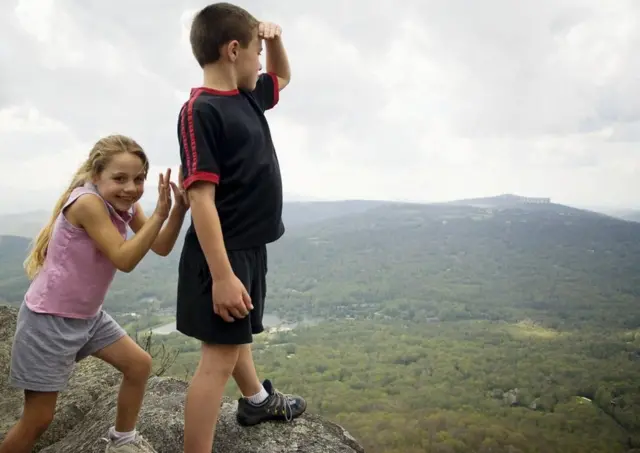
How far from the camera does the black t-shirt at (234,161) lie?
6.49ft

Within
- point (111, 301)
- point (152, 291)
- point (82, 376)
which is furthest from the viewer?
point (152, 291)

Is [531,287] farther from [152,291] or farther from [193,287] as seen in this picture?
[193,287]

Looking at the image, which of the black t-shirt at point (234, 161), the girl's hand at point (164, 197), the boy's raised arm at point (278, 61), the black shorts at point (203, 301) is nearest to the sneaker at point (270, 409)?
the black shorts at point (203, 301)

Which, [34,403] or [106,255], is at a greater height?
[106,255]

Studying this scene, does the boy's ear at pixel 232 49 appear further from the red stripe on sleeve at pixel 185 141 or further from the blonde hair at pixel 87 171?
the blonde hair at pixel 87 171

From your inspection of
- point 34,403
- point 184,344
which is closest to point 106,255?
point 34,403

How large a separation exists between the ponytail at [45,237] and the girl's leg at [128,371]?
48cm

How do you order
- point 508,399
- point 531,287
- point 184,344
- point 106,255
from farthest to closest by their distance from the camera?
point 531,287 → point 184,344 → point 508,399 → point 106,255

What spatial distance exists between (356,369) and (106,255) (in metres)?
73.9

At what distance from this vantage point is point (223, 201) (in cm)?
210

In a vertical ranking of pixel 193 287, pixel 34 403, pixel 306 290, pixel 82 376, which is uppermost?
pixel 193 287

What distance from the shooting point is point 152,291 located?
128m

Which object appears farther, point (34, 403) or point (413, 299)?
point (413, 299)

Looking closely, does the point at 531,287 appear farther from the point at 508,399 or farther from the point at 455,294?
the point at 508,399
